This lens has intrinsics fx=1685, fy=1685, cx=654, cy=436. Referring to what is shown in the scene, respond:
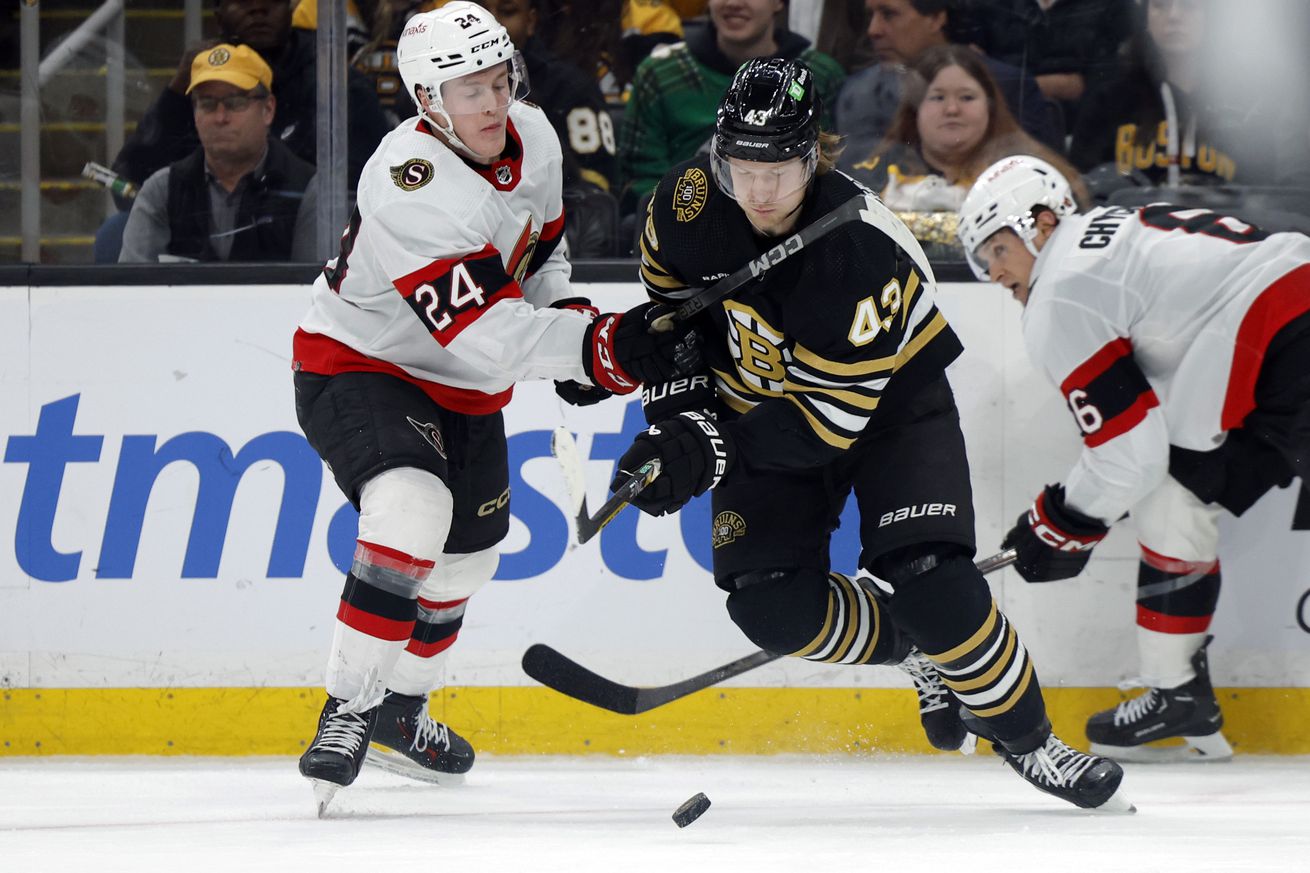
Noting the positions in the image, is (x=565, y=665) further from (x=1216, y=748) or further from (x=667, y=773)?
(x=1216, y=748)

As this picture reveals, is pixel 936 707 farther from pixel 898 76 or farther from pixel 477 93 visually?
pixel 898 76

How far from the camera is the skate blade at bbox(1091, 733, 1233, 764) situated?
3484 millimetres

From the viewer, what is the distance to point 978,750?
3.58m

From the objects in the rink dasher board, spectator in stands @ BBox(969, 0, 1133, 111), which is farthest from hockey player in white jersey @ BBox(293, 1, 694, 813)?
spectator in stands @ BBox(969, 0, 1133, 111)

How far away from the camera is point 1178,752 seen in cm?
353

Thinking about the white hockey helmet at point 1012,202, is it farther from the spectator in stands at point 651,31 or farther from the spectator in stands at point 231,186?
the spectator in stands at point 231,186

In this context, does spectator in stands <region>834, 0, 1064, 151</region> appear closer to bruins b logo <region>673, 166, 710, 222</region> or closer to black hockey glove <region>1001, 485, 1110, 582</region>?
black hockey glove <region>1001, 485, 1110, 582</region>

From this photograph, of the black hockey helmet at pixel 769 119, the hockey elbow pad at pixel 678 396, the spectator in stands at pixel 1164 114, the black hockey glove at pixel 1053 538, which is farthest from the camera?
the spectator in stands at pixel 1164 114

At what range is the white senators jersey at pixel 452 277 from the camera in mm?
2643

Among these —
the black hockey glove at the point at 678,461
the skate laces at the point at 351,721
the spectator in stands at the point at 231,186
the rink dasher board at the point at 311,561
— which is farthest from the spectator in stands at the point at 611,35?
the skate laces at the point at 351,721

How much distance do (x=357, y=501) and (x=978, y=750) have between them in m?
1.53

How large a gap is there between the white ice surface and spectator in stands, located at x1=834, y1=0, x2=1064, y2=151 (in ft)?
4.61

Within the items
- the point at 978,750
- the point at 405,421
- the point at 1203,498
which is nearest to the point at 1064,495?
the point at 1203,498

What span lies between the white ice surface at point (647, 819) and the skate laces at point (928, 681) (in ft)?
0.56
